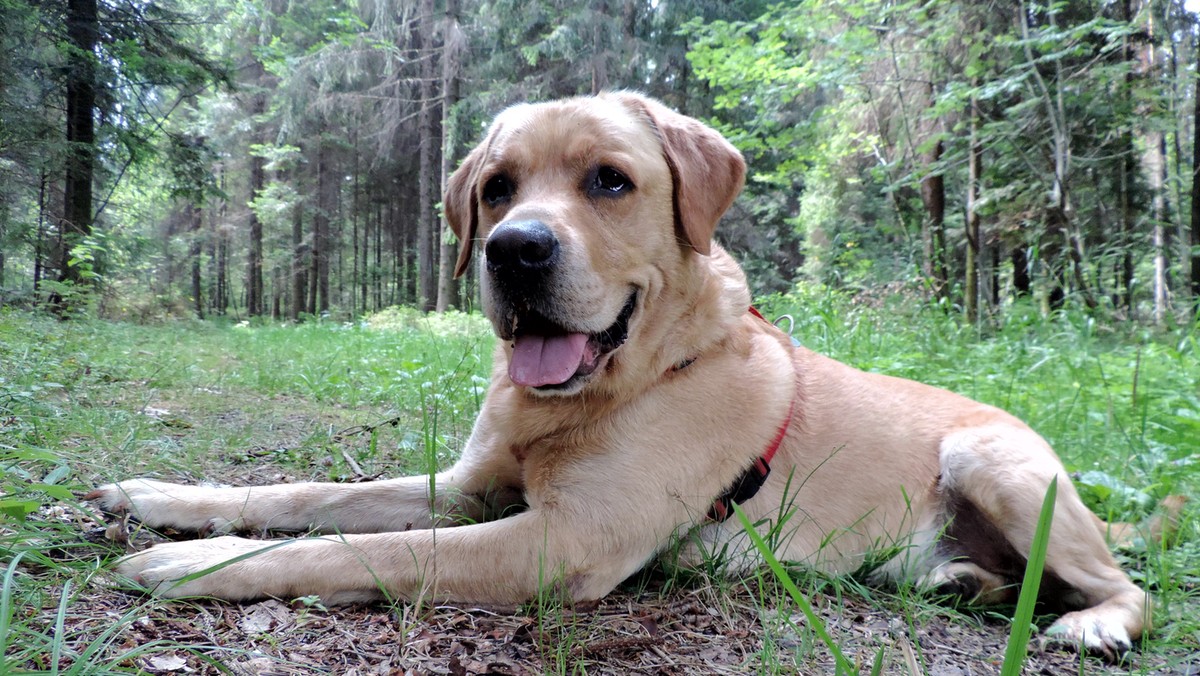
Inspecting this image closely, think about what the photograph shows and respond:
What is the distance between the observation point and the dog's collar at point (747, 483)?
2410mm

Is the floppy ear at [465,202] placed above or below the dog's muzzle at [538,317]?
above

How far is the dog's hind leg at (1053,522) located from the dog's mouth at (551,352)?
1.53m

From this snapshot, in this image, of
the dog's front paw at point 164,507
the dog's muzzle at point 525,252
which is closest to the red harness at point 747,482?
the dog's muzzle at point 525,252

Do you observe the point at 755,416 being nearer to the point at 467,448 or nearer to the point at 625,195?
the point at 625,195

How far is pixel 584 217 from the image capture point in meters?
2.43

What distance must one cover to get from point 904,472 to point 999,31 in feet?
29.5

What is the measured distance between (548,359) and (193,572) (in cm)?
119

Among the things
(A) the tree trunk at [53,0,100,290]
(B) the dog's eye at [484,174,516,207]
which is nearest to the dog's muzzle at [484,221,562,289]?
(B) the dog's eye at [484,174,516,207]

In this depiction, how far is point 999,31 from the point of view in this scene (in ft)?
29.8

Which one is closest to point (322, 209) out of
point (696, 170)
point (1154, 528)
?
point (696, 170)

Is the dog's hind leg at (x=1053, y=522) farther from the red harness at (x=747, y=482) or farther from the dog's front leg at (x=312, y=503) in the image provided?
the dog's front leg at (x=312, y=503)

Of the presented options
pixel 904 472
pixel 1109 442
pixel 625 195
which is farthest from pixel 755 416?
pixel 1109 442

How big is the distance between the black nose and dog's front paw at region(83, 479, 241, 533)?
1307mm

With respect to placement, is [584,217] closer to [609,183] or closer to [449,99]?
[609,183]
